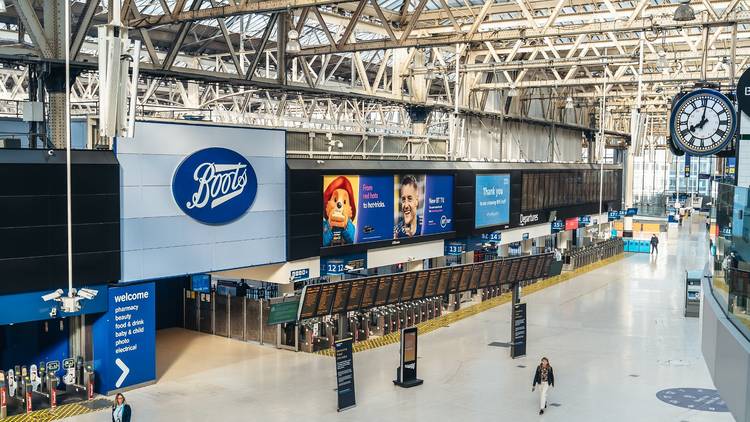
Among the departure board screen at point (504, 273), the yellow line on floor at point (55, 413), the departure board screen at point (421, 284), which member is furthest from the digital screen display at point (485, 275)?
the yellow line on floor at point (55, 413)

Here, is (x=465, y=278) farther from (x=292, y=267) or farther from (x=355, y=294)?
(x=292, y=267)

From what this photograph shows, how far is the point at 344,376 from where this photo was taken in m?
Result: 15.6

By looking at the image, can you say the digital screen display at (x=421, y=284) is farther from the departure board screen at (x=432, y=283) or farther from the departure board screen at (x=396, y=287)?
the departure board screen at (x=396, y=287)

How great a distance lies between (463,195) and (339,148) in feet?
15.7

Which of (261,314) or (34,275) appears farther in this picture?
(261,314)

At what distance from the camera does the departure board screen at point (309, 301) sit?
52.9 ft

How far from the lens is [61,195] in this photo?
15.3 m

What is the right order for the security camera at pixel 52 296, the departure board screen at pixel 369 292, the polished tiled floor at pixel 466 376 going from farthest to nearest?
the departure board screen at pixel 369 292 → the polished tiled floor at pixel 466 376 → the security camera at pixel 52 296

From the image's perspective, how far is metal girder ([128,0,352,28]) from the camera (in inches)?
636

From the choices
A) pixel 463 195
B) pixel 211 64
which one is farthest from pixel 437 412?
pixel 211 64

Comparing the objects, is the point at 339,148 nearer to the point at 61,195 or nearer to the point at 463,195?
the point at 463,195

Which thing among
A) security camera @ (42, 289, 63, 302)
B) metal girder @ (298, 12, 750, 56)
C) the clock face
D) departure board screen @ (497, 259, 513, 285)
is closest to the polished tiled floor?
departure board screen @ (497, 259, 513, 285)

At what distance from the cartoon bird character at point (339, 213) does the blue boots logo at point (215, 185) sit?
8.78ft

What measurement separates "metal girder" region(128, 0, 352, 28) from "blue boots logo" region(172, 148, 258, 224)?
2.79 metres
